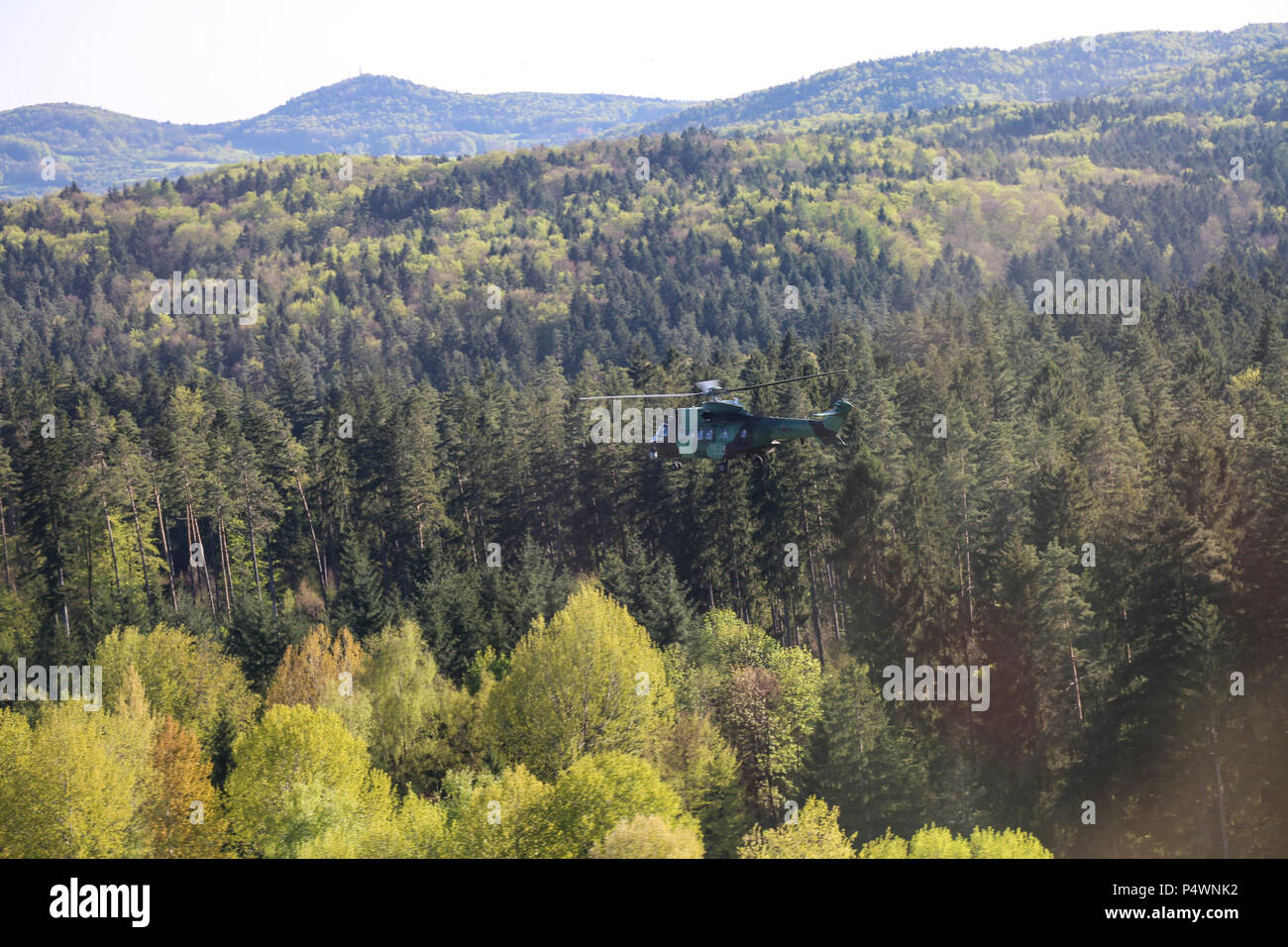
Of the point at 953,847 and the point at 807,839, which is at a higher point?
the point at 953,847

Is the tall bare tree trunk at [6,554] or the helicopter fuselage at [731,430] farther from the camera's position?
the tall bare tree trunk at [6,554]

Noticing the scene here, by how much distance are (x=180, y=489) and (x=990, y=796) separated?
51688 mm

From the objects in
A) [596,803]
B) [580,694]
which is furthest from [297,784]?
[596,803]

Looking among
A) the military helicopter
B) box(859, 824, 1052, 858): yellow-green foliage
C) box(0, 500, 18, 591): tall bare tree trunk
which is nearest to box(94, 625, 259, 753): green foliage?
box(0, 500, 18, 591): tall bare tree trunk

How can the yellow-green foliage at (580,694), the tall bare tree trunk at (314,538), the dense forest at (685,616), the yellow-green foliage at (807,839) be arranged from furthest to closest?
the tall bare tree trunk at (314,538) → the yellow-green foliage at (580,694) → the dense forest at (685,616) → the yellow-green foliage at (807,839)

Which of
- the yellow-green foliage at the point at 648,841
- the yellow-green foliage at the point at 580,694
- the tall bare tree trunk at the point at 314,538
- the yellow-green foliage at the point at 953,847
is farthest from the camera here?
the tall bare tree trunk at the point at 314,538

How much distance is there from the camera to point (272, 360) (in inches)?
6914

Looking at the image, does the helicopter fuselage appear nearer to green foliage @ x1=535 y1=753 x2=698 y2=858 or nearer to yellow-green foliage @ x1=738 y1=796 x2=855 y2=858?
green foliage @ x1=535 y1=753 x2=698 y2=858

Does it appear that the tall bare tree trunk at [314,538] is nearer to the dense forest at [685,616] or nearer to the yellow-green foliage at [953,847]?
the dense forest at [685,616]

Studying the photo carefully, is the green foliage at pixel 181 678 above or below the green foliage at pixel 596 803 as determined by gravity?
below

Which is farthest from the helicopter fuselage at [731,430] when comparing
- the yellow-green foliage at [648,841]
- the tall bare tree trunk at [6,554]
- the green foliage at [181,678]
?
the tall bare tree trunk at [6,554]

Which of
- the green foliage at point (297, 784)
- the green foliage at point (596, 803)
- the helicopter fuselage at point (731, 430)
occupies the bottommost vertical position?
the green foliage at point (297, 784)

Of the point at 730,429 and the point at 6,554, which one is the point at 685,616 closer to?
the point at 730,429
